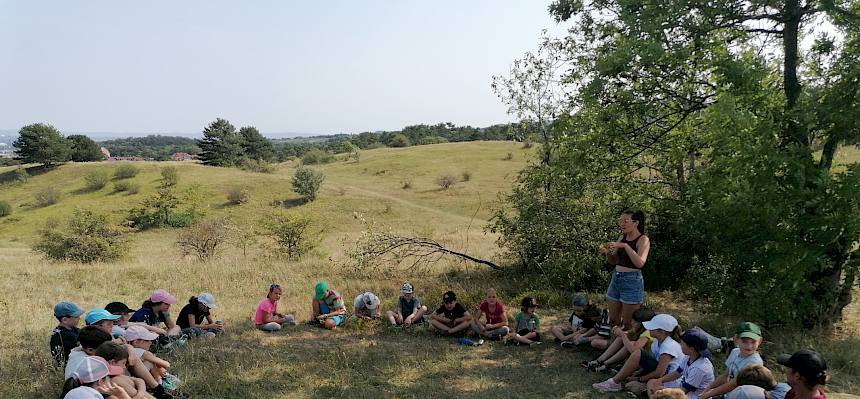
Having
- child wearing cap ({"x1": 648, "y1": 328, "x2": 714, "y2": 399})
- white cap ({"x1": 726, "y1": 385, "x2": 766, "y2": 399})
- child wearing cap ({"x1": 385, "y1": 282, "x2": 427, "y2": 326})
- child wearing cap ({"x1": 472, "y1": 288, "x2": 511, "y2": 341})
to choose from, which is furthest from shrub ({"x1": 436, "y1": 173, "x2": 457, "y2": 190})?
white cap ({"x1": 726, "y1": 385, "x2": 766, "y2": 399})

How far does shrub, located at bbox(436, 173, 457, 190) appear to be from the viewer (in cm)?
4266

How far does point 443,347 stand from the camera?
22.5 ft

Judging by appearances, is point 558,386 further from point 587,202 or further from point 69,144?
point 69,144

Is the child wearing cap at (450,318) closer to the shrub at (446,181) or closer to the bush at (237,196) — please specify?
the bush at (237,196)

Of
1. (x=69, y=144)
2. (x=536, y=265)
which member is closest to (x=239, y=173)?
(x=69, y=144)

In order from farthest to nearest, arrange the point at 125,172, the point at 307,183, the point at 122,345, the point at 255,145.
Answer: the point at 255,145, the point at 125,172, the point at 307,183, the point at 122,345

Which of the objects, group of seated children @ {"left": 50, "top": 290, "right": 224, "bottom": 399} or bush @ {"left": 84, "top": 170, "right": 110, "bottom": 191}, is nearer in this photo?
group of seated children @ {"left": 50, "top": 290, "right": 224, "bottom": 399}

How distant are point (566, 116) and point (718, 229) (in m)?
2.95

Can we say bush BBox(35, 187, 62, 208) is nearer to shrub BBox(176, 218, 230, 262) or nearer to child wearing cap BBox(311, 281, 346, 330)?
shrub BBox(176, 218, 230, 262)

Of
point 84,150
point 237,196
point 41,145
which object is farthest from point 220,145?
point 237,196

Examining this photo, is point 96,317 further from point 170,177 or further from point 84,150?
point 84,150

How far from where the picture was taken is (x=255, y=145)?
73.6 meters

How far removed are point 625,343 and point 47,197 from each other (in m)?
46.1

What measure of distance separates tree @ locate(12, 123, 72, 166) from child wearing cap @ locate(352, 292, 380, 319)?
55266 mm
